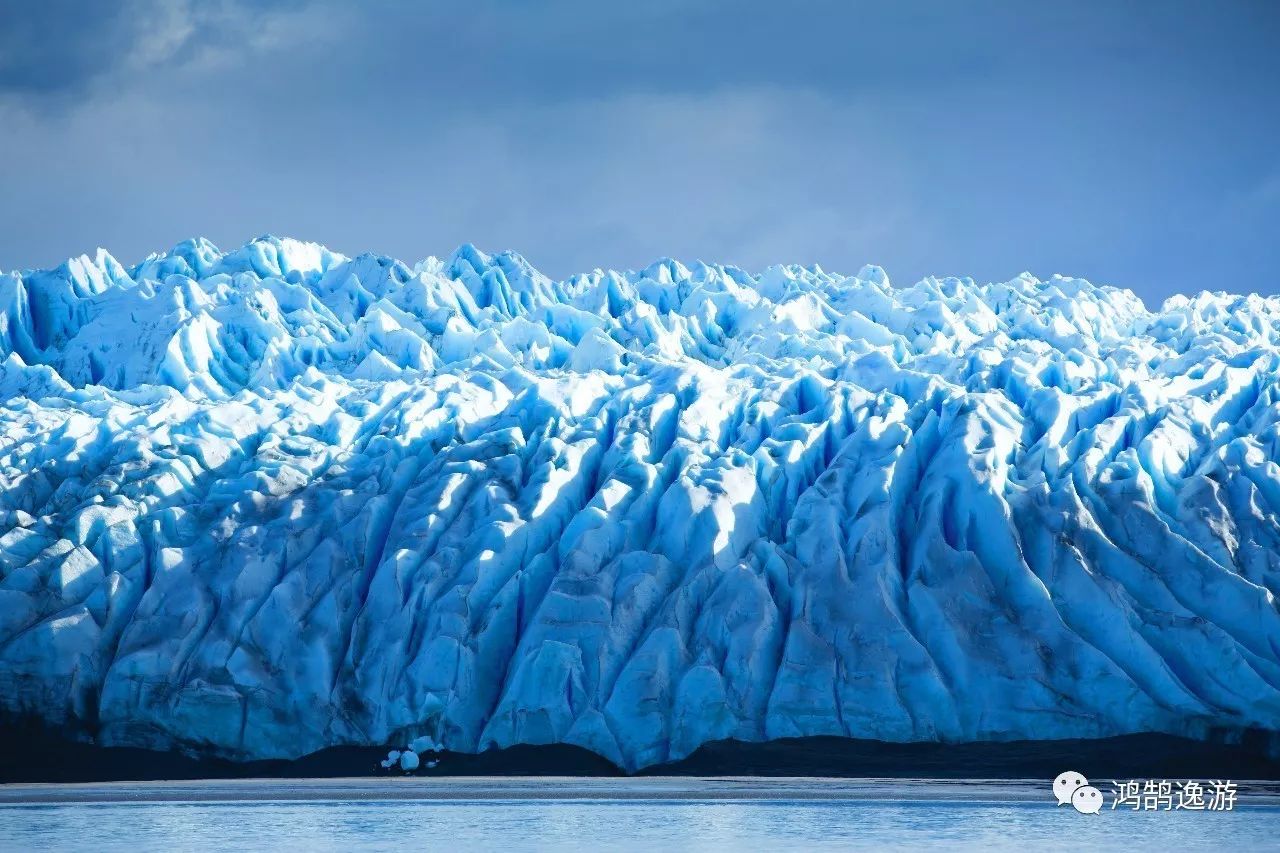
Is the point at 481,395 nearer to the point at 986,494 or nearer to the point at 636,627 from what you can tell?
the point at 636,627

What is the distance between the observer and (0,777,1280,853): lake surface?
26.6 meters

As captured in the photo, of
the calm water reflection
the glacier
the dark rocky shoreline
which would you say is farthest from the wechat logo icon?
the glacier

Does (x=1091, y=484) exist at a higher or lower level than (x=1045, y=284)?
lower

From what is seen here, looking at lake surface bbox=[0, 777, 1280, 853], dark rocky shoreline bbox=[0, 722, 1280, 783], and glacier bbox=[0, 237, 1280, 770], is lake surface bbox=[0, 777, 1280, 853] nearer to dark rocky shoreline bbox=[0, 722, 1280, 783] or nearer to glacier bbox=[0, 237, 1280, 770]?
dark rocky shoreline bbox=[0, 722, 1280, 783]

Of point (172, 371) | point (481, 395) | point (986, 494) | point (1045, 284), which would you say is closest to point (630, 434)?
point (481, 395)

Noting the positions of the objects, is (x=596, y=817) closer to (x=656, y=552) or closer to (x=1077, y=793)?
(x=1077, y=793)

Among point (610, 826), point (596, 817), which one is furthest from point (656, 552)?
point (610, 826)

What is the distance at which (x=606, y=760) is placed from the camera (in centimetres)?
4056

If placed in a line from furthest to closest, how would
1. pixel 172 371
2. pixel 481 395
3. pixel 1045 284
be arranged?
pixel 1045 284, pixel 172 371, pixel 481 395

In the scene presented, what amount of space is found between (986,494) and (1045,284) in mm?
33871

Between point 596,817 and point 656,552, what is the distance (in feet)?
47.9

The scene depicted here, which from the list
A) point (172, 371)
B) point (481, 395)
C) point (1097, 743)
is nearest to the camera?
point (1097, 743)

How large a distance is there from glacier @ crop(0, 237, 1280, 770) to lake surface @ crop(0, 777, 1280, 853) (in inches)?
107

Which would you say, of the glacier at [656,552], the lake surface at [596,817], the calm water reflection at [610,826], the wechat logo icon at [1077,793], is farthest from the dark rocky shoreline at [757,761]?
the calm water reflection at [610,826]
